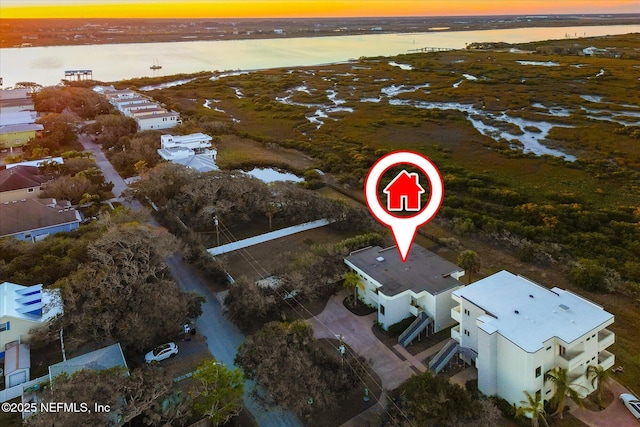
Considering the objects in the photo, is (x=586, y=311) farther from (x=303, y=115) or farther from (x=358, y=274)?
(x=303, y=115)

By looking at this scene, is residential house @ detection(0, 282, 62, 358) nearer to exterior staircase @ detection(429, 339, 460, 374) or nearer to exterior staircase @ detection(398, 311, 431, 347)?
exterior staircase @ detection(398, 311, 431, 347)

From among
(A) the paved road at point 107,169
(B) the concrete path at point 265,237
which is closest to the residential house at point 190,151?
(A) the paved road at point 107,169

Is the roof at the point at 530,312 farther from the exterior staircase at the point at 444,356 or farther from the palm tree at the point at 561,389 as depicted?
the exterior staircase at the point at 444,356

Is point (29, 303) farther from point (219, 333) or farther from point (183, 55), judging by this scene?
point (183, 55)

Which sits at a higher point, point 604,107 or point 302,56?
point 302,56

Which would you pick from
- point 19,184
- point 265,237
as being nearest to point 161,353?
point 265,237

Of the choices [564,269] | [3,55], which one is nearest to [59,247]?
[564,269]
